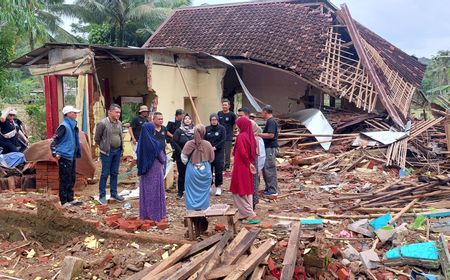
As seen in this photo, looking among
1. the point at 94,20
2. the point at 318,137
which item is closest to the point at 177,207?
the point at 318,137

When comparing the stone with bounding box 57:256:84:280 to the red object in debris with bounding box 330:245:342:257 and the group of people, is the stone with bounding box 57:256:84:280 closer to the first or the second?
the group of people

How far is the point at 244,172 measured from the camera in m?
7.06

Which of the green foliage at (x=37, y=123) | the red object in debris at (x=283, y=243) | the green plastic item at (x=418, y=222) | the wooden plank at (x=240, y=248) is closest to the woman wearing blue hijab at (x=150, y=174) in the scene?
the wooden plank at (x=240, y=248)

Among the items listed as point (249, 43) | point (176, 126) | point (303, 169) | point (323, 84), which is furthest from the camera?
point (249, 43)

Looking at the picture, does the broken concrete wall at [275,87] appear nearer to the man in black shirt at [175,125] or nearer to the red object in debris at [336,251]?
the man in black shirt at [175,125]

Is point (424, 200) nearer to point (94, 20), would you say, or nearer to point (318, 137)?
point (318, 137)

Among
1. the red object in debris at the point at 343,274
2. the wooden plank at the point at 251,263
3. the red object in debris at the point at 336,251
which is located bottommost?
the red object in debris at the point at 343,274

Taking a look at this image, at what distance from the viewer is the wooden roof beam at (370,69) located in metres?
14.3

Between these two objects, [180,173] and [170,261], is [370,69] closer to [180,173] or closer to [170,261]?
[180,173]

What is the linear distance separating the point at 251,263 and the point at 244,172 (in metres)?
2.37

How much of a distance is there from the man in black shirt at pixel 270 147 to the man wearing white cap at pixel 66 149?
11.1ft

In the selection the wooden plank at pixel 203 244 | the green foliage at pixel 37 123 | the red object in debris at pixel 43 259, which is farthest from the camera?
the green foliage at pixel 37 123

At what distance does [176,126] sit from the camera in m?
8.95

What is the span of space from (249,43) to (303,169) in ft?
24.1
